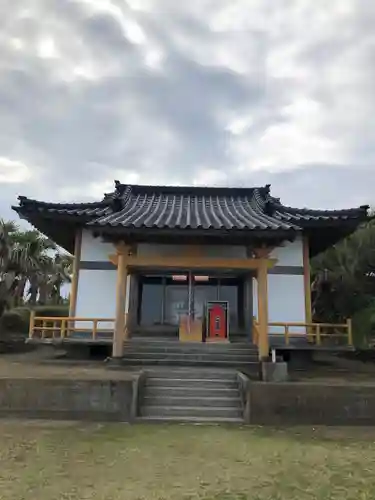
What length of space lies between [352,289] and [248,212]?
23.0 ft

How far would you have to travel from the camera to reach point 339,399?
7051 mm

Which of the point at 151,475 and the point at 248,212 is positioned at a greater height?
the point at 248,212

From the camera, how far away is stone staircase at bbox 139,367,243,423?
7684 millimetres

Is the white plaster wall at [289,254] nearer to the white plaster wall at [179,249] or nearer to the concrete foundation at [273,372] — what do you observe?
the white plaster wall at [179,249]

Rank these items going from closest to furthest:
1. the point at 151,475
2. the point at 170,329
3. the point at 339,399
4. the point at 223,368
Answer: the point at 151,475 → the point at 339,399 → the point at 223,368 → the point at 170,329

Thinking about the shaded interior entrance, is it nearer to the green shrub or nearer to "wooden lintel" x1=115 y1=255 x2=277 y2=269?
"wooden lintel" x1=115 y1=255 x2=277 y2=269

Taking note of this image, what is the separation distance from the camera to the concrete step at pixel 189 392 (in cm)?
847

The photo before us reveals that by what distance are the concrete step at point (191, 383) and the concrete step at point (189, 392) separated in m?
0.12

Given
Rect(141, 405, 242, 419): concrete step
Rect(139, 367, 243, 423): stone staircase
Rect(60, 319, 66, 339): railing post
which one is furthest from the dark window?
Rect(141, 405, 242, 419): concrete step

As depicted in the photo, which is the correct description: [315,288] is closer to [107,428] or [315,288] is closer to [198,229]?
[198,229]

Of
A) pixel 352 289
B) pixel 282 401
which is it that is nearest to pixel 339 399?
pixel 282 401

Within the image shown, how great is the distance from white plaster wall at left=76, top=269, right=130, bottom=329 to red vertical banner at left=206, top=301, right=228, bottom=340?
273 centimetres

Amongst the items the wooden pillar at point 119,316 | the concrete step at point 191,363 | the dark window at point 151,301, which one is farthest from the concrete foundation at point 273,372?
the dark window at point 151,301

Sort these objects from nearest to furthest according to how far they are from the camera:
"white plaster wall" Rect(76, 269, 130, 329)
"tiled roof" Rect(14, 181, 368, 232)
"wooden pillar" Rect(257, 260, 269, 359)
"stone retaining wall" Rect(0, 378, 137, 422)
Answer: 1. "stone retaining wall" Rect(0, 378, 137, 422)
2. "wooden pillar" Rect(257, 260, 269, 359)
3. "tiled roof" Rect(14, 181, 368, 232)
4. "white plaster wall" Rect(76, 269, 130, 329)
